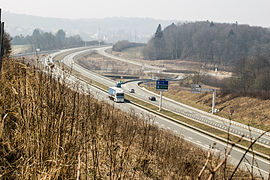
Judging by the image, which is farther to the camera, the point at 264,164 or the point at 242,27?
the point at 242,27

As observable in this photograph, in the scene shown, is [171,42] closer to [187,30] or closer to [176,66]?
[187,30]

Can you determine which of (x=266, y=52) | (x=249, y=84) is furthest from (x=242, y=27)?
(x=249, y=84)

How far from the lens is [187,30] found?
5822 inches

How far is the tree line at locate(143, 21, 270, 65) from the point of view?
379 feet

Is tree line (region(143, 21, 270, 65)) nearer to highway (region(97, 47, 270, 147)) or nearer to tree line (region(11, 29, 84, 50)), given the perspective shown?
tree line (region(11, 29, 84, 50))

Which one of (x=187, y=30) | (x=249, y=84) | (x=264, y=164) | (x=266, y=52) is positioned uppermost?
(x=187, y=30)

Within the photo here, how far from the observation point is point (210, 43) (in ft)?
415

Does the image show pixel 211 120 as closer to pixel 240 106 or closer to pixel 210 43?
pixel 240 106

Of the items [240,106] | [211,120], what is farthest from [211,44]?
[211,120]

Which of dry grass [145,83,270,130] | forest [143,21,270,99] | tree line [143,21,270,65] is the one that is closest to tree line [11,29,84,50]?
forest [143,21,270,99]

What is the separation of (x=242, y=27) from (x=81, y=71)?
89.7 m

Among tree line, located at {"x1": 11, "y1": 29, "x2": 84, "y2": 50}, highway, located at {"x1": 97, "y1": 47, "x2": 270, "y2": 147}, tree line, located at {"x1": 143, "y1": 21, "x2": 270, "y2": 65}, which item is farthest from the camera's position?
tree line, located at {"x1": 11, "y1": 29, "x2": 84, "y2": 50}

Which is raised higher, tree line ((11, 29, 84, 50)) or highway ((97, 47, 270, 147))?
tree line ((11, 29, 84, 50))

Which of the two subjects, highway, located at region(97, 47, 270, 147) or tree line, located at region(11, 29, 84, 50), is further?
tree line, located at region(11, 29, 84, 50)
